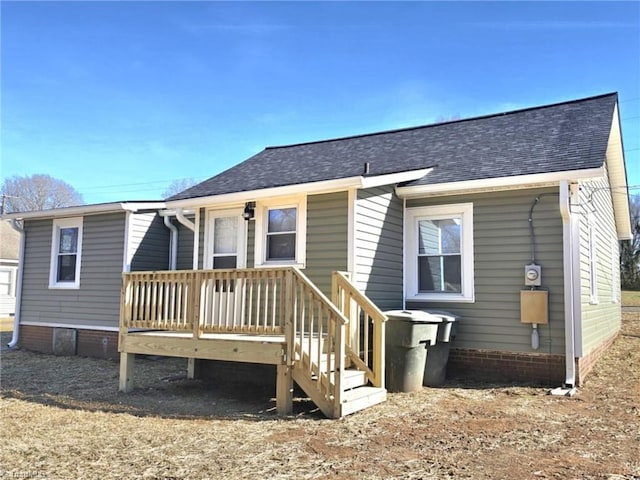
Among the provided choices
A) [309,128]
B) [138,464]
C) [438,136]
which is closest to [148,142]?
[309,128]

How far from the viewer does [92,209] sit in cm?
1064

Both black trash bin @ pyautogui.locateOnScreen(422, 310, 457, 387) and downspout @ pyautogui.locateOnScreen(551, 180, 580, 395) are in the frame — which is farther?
black trash bin @ pyautogui.locateOnScreen(422, 310, 457, 387)

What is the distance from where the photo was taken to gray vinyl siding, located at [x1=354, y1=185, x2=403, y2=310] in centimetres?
732

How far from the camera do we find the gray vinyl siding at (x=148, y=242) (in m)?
10.4

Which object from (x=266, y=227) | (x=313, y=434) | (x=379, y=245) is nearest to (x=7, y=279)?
(x=266, y=227)

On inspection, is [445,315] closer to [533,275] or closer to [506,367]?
[506,367]

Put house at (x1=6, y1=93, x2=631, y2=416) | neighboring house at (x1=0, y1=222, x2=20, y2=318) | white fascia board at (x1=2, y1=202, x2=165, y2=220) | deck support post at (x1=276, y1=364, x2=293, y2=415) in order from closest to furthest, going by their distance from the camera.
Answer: deck support post at (x1=276, y1=364, x2=293, y2=415), house at (x1=6, y1=93, x2=631, y2=416), white fascia board at (x1=2, y1=202, x2=165, y2=220), neighboring house at (x1=0, y1=222, x2=20, y2=318)

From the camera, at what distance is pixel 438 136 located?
1052 centimetres

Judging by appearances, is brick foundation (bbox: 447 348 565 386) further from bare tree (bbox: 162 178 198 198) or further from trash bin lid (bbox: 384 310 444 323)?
bare tree (bbox: 162 178 198 198)

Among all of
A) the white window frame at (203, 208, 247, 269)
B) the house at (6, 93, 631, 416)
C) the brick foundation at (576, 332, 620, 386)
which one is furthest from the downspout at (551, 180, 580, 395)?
the white window frame at (203, 208, 247, 269)

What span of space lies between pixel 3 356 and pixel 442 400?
943 centimetres

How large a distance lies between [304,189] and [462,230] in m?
2.67

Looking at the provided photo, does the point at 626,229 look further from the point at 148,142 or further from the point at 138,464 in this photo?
the point at 148,142

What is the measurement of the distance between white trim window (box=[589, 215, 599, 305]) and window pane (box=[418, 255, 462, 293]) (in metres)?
2.32
